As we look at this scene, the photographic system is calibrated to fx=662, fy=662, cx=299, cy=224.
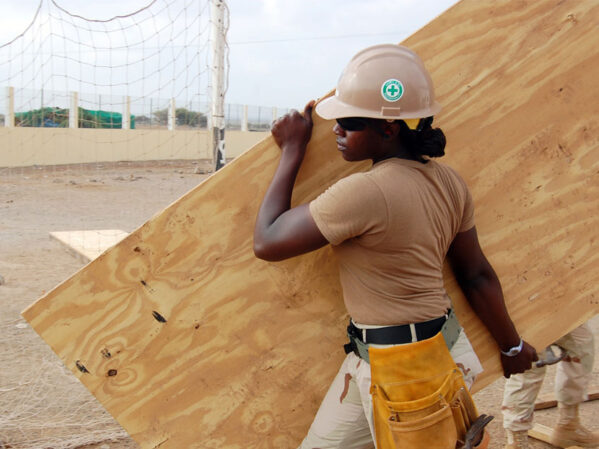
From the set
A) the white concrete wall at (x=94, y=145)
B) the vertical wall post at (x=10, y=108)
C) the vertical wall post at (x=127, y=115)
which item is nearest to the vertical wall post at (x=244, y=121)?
the white concrete wall at (x=94, y=145)

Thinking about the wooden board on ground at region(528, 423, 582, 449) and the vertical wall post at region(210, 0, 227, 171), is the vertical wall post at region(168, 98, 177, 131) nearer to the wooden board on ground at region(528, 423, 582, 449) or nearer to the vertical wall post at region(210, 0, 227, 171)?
the vertical wall post at region(210, 0, 227, 171)

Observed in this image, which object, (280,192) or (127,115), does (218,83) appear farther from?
(127,115)

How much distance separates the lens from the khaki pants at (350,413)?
221cm

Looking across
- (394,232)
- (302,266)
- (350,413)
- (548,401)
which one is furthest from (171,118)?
(394,232)

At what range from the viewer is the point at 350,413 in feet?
7.29

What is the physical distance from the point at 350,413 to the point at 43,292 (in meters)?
5.90

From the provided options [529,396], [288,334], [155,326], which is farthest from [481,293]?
[529,396]

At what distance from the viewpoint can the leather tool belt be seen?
2020 mm

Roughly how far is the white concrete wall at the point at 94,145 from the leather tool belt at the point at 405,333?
56.4 feet

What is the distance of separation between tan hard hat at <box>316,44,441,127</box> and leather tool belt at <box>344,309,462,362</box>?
2.10 ft

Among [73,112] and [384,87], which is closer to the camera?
[384,87]

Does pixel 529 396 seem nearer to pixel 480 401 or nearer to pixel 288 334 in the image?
pixel 480 401

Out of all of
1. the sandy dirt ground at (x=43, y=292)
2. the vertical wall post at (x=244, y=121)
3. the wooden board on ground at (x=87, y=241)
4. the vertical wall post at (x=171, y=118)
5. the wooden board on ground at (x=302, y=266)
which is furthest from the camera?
the vertical wall post at (x=244, y=121)

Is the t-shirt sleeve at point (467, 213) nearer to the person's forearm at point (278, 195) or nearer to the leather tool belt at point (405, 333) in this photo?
the leather tool belt at point (405, 333)
